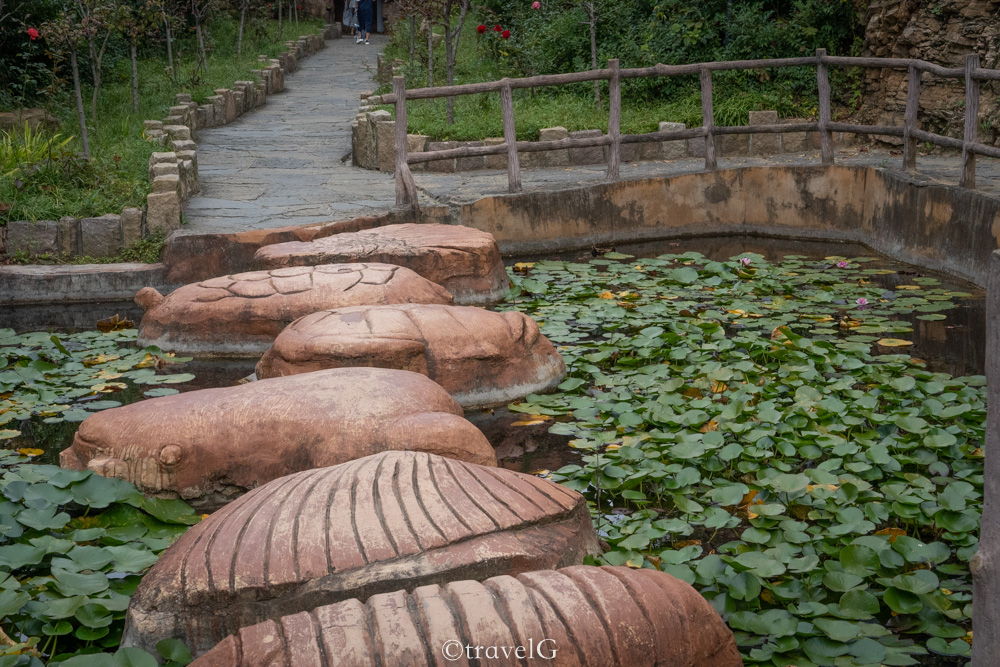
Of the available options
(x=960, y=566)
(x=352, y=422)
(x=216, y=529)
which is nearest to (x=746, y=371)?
(x=960, y=566)

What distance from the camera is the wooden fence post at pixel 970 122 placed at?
21.8 ft

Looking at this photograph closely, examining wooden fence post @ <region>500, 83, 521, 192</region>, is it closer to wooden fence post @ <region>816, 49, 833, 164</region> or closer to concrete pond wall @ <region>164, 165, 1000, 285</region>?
concrete pond wall @ <region>164, 165, 1000, 285</region>

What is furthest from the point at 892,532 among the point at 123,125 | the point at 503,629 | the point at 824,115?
the point at 123,125

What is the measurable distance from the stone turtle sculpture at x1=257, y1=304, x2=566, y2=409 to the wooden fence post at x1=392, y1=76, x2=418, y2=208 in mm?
2939

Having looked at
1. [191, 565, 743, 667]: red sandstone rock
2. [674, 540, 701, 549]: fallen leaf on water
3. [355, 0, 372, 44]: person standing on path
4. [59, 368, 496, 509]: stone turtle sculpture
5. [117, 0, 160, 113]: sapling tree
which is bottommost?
[674, 540, 701, 549]: fallen leaf on water

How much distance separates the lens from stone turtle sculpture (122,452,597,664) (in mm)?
2297

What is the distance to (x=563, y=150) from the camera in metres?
9.57

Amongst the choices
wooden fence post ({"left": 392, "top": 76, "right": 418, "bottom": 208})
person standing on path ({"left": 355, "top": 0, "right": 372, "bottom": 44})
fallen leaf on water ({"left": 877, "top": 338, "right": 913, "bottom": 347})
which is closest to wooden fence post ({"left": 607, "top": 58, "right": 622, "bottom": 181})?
wooden fence post ({"left": 392, "top": 76, "right": 418, "bottom": 208})

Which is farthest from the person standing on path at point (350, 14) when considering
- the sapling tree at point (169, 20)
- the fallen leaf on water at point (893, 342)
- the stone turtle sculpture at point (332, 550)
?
the stone turtle sculpture at point (332, 550)

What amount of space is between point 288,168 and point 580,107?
344 centimetres

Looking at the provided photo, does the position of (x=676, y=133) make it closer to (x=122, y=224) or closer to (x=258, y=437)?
(x=122, y=224)

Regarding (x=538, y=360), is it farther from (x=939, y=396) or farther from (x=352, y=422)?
(x=939, y=396)

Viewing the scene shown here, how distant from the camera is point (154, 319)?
206 inches

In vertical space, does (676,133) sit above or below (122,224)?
above
